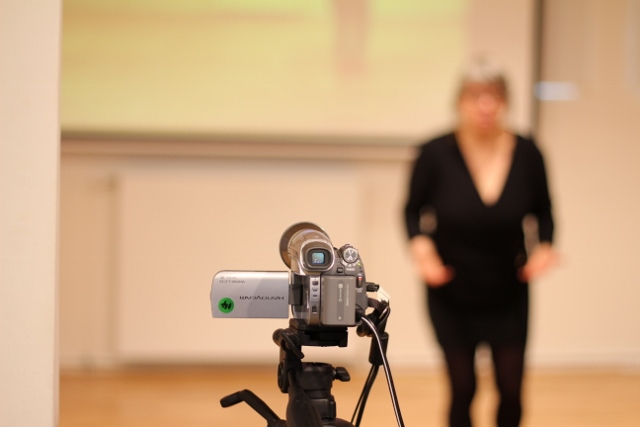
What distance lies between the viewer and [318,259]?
50.6 inches

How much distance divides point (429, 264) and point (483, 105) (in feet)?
1.35

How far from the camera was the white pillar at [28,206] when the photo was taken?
199 cm

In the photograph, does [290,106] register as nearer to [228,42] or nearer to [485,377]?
[228,42]

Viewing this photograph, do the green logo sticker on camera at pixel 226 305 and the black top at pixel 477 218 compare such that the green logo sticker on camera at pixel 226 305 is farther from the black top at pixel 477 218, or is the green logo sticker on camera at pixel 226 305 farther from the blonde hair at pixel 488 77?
the blonde hair at pixel 488 77

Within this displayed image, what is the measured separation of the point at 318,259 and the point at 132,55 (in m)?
2.54

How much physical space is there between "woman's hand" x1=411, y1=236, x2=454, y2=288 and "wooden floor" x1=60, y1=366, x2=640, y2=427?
3.19 feet

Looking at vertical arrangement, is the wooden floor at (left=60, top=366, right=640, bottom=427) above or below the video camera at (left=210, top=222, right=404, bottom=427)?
below

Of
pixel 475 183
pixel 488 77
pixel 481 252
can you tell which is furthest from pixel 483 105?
pixel 481 252

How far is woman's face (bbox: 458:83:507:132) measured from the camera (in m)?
2.08

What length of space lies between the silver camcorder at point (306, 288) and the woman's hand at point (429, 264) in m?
0.77

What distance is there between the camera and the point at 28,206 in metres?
2.01

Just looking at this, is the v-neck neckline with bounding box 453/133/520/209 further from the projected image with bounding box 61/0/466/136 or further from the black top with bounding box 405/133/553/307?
the projected image with bounding box 61/0/466/136

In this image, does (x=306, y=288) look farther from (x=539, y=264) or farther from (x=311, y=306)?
(x=539, y=264)

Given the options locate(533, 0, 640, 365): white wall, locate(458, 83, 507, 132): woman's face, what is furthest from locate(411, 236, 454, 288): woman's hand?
locate(533, 0, 640, 365): white wall
